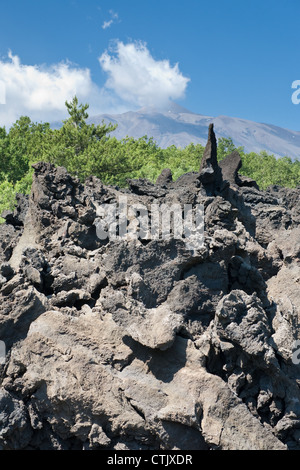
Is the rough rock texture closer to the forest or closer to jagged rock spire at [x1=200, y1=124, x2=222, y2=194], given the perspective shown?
jagged rock spire at [x1=200, y1=124, x2=222, y2=194]

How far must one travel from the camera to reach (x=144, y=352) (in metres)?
5.18

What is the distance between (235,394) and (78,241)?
3.68m

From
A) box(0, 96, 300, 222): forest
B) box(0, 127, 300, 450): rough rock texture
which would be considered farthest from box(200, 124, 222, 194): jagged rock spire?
box(0, 96, 300, 222): forest

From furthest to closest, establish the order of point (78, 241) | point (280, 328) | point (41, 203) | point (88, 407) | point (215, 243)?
point (41, 203)
point (78, 241)
point (215, 243)
point (280, 328)
point (88, 407)

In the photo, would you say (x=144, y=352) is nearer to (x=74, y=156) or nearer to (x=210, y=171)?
(x=210, y=171)

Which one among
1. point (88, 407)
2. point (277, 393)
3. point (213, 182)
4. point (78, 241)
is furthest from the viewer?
point (213, 182)

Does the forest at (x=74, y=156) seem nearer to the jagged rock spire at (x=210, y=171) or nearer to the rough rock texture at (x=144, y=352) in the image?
the jagged rock spire at (x=210, y=171)

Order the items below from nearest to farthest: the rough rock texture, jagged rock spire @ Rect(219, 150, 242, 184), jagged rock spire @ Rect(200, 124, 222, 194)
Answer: the rough rock texture, jagged rock spire @ Rect(200, 124, 222, 194), jagged rock spire @ Rect(219, 150, 242, 184)

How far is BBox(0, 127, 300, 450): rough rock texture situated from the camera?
477cm

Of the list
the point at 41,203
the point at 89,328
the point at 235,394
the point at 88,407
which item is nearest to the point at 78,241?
the point at 41,203
